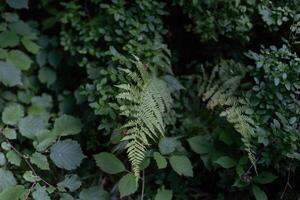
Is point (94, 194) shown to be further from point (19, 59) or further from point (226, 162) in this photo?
point (19, 59)

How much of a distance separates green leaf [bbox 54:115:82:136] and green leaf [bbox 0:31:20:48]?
2.06 ft

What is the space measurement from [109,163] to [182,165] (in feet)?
1.41

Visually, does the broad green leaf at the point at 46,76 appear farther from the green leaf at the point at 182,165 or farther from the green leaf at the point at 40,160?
the green leaf at the point at 182,165

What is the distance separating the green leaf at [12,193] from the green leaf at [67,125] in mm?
425

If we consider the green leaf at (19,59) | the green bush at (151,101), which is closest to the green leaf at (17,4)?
the green bush at (151,101)

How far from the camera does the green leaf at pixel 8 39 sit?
9.61ft

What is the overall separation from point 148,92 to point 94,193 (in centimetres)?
68

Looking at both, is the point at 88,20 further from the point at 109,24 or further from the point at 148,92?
the point at 148,92

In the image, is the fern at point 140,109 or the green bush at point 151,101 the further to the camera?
the green bush at point 151,101

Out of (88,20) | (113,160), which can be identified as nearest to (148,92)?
(113,160)

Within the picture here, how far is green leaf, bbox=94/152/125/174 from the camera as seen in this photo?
99.4 inches

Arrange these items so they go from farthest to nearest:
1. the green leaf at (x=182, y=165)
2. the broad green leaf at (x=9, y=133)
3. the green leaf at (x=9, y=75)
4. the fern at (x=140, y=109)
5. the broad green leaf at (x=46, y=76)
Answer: the broad green leaf at (x=46, y=76)
the green leaf at (x=9, y=75)
the broad green leaf at (x=9, y=133)
the green leaf at (x=182, y=165)
the fern at (x=140, y=109)

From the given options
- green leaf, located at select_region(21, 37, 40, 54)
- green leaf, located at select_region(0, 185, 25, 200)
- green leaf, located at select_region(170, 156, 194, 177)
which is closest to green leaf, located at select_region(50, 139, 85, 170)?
green leaf, located at select_region(0, 185, 25, 200)

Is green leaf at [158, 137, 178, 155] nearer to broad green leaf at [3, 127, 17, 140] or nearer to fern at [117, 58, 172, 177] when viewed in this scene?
fern at [117, 58, 172, 177]
